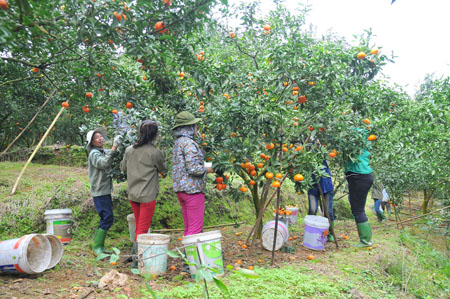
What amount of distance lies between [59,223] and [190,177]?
2.25 metres

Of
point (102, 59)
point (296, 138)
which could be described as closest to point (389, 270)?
point (296, 138)

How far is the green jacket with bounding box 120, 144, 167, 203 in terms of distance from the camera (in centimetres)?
370

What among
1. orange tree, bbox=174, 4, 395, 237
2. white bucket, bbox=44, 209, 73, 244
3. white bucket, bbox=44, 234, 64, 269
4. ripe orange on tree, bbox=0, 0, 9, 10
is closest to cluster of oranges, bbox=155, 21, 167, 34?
orange tree, bbox=174, 4, 395, 237

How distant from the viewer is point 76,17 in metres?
2.61

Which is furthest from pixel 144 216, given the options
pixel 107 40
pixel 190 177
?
pixel 107 40

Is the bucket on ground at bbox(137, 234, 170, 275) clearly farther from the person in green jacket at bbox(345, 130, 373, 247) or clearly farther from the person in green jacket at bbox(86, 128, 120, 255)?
the person in green jacket at bbox(345, 130, 373, 247)

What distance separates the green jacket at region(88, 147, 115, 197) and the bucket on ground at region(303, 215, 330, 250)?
2925 mm

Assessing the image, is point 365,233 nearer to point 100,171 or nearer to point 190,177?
point 190,177

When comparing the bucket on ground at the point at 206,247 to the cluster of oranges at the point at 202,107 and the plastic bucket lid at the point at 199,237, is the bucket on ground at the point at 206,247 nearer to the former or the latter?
the plastic bucket lid at the point at 199,237

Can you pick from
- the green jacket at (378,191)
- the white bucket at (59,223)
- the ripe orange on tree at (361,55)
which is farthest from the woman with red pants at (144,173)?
the green jacket at (378,191)

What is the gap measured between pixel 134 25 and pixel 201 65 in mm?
1057

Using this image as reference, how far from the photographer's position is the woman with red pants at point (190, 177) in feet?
11.6

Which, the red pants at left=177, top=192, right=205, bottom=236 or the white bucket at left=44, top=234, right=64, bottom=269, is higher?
the red pants at left=177, top=192, right=205, bottom=236

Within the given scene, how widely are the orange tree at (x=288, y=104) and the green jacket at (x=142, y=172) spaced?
0.74 m
